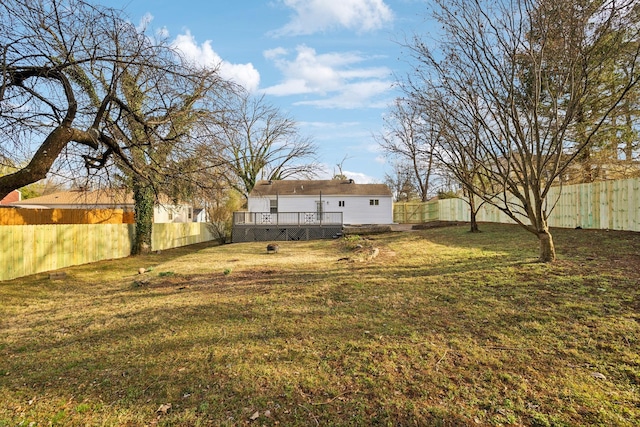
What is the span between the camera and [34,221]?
38.7 ft

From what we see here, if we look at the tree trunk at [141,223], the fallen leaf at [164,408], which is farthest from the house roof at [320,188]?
the fallen leaf at [164,408]

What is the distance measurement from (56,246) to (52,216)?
11.7 feet

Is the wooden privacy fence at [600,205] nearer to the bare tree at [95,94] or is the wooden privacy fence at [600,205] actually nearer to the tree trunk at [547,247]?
the tree trunk at [547,247]

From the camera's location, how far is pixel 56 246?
9625mm

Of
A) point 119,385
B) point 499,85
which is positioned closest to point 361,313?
point 119,385

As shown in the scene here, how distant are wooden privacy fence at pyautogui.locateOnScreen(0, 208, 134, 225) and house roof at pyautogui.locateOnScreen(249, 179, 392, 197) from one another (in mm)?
10731

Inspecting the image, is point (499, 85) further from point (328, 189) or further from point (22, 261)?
point (328, 189)

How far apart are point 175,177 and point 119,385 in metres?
4.67

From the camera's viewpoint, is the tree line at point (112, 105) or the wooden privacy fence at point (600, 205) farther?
the wooden privacy fence at point (600, 205)

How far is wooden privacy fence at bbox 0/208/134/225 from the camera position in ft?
37.0

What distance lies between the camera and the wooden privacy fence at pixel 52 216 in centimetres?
1129

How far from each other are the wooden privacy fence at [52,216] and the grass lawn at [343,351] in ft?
21.8

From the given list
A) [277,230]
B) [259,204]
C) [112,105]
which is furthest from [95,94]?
[259,204]

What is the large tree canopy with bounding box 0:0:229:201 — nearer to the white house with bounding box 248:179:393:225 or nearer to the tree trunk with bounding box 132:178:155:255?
the tree trunk with bounding box 132:178:155:255
